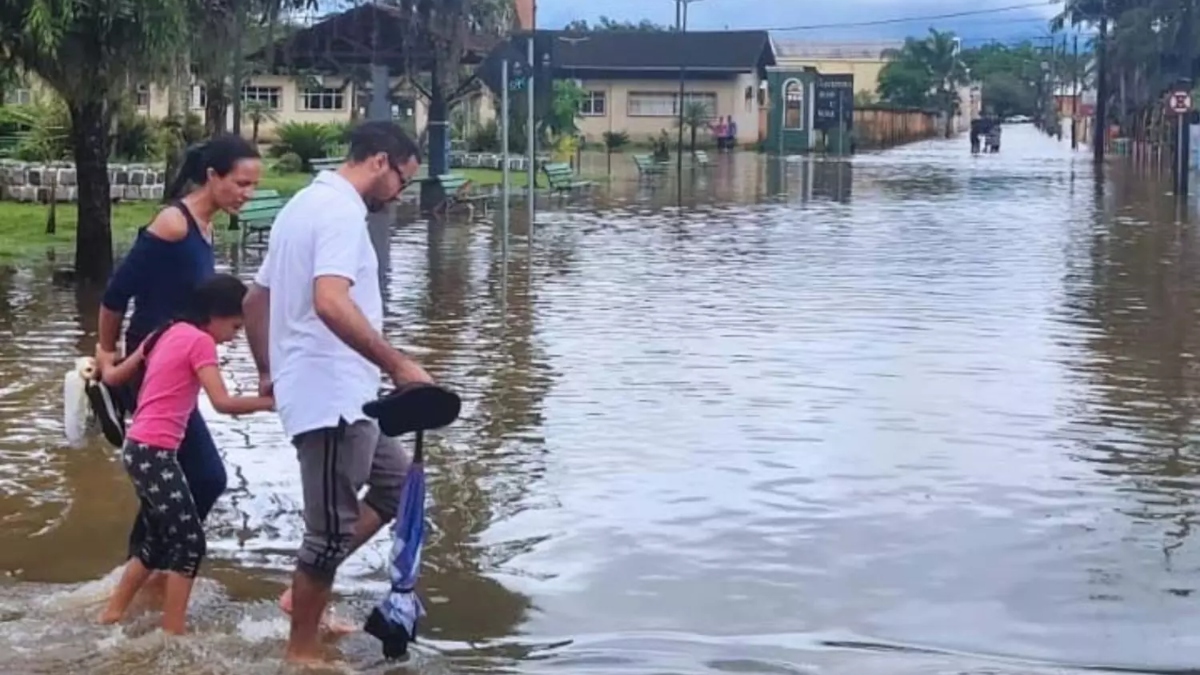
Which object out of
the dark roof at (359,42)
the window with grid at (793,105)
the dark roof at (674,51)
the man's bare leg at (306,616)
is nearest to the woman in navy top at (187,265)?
the man's bare leg at (306,616)

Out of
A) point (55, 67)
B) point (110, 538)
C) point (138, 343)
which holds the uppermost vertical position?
point (55, 67)

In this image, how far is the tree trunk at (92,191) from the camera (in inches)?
663

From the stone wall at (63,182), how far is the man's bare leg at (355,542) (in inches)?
887

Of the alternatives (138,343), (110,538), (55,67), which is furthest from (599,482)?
(55,67)

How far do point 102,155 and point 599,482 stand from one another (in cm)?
959

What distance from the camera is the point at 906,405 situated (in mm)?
11047

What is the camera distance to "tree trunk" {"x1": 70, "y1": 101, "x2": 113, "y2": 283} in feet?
55.3

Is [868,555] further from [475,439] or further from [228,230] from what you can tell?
[228,230]

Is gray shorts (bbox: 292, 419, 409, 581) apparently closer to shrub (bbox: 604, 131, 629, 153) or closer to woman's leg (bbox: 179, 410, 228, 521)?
woman's leg (bbox: 179, 410, 228, 521)

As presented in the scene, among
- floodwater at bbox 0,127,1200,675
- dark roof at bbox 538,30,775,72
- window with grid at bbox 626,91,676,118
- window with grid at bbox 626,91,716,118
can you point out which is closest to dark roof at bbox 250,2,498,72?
floodwater at bbox 0,127,1200,675

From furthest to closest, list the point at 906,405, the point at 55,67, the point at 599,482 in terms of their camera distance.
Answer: the point at 55,67 < the point at 906,405 < the point at 599,482

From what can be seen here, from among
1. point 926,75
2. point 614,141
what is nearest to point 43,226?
point 614,141

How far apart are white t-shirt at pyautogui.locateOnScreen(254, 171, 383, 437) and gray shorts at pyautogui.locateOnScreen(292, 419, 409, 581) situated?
0.18 ft

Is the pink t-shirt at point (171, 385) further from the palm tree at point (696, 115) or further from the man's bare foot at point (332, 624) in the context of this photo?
the palm tree at point (696, 115)
